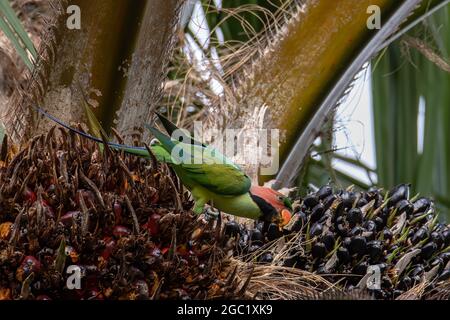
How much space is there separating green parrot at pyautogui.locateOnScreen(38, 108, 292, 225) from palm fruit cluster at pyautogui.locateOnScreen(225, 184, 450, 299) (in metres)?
0.08

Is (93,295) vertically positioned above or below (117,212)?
below

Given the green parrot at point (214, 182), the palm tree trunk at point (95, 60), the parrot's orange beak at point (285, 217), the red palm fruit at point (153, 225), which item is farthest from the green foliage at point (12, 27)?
the parrot's orange beak at point (285, 217)

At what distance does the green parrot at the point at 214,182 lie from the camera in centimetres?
228

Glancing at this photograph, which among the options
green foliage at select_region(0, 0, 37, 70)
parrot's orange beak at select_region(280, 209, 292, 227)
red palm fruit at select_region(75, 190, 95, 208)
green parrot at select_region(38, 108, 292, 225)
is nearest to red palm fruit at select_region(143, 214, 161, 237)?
red palm fruit at select_region(75, 190, 95, 208)

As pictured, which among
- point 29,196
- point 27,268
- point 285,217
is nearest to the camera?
point 27,268

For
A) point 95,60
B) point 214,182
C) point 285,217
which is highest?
point 95,60

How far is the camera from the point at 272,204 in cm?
241

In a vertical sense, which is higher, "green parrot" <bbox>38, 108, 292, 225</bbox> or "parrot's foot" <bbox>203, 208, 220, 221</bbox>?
"green parrot" <bbox>38, 108, 292, 225</bbox>

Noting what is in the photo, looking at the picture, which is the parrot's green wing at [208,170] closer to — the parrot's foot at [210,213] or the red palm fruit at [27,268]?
the parrot's foot at [210,213]

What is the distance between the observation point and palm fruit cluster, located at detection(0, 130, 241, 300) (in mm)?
1874

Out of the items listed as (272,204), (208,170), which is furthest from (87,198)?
(272,204)

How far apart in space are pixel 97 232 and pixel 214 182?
1.65ft

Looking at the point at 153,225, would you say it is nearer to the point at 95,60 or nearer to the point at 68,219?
the point at 68,219

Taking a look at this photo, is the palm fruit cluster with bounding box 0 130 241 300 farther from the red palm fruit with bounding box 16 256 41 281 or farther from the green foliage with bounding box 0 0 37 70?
the green foliage with bounding box 0 0 37 70
